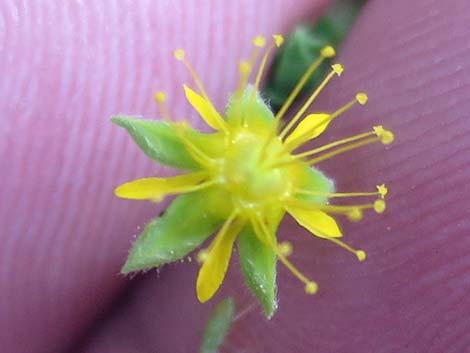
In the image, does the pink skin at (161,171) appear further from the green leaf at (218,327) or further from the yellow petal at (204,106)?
the yellow petal at (204,106)

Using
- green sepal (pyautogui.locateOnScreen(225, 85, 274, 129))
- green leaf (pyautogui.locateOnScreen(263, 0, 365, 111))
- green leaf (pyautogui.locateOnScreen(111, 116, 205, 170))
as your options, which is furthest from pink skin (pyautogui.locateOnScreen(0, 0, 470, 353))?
green leaf (pyautogui.locateOnScreen(111, 116, 205, 170))

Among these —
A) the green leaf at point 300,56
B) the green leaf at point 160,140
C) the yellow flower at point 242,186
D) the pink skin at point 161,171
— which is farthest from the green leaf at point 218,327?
the green leaf at point 300,56

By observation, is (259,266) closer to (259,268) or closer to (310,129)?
(259,268)

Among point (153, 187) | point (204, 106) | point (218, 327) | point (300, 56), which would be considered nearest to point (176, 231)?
point (153, 187)

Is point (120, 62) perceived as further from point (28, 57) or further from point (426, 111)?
point (426, 111)

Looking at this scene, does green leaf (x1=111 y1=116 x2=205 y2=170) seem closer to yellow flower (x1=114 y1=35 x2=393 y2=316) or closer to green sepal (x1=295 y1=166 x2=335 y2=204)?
yellow flower (x1=114 y1=35 x2=393 y2=316)

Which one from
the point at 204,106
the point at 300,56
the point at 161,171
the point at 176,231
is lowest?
the point at 300,56

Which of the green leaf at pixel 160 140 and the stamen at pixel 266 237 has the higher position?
the green leaf at pixel 160 140
